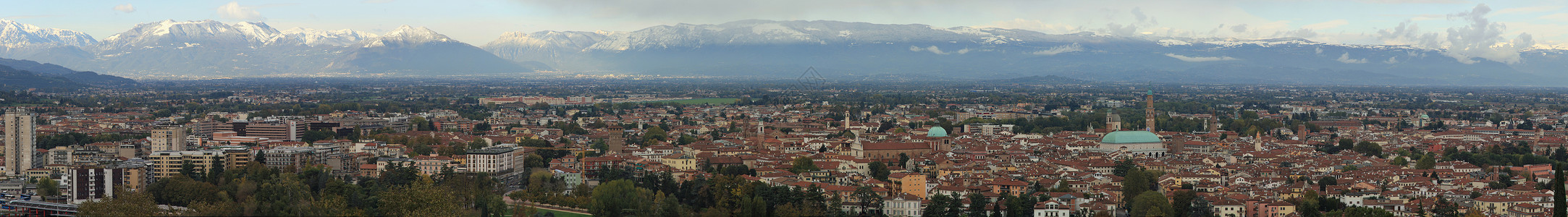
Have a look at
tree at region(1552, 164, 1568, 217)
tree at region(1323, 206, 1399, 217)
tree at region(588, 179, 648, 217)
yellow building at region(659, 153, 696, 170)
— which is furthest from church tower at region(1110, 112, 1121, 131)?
A: tree at region(1552, 164, 1568, 217)

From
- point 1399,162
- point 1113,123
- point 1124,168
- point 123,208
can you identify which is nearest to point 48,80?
point 1113,123

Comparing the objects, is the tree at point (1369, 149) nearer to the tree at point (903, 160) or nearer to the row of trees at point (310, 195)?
the tree at point (903, 160)

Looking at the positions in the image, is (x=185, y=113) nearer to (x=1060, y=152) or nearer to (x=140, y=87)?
(x=1060, y=152)

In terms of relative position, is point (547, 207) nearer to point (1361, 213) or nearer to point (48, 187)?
point (48, 187)

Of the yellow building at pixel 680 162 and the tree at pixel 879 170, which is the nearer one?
the tree at pixel 879 170

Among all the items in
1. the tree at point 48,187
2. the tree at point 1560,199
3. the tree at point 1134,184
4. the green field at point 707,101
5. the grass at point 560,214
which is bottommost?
the grass at point 560,214

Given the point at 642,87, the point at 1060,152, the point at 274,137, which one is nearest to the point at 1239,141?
the point at 1060,152

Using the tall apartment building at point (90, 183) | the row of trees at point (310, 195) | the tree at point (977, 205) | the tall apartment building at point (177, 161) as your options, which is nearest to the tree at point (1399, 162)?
the tree at point (977, 205)

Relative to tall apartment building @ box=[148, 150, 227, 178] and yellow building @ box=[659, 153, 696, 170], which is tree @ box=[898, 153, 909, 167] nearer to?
yellow building @ box=[659, 153, 696, 170]
